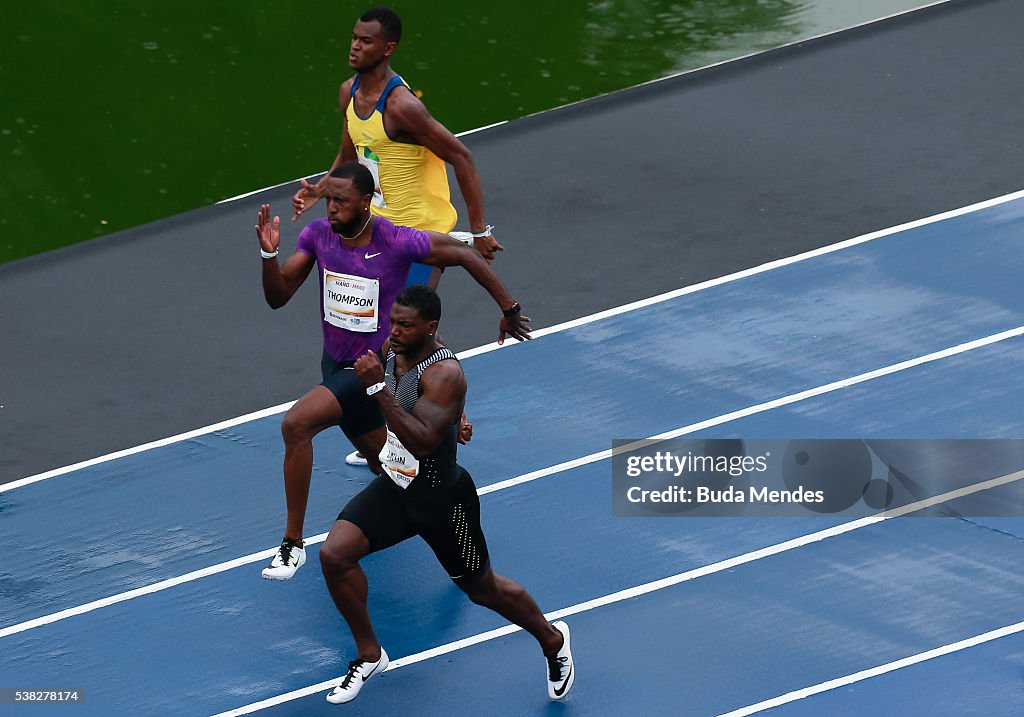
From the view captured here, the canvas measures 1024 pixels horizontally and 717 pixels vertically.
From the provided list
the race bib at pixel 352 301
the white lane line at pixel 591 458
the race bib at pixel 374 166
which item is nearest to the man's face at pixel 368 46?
the race bib at pixel 374 166

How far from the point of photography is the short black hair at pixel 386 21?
10500 mm

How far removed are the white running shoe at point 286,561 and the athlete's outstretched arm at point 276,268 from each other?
133 cm

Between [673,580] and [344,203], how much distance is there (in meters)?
2.72

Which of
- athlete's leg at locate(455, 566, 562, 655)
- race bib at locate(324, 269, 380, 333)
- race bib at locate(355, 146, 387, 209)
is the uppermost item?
race bib at locate(355, 146, 387, 209)

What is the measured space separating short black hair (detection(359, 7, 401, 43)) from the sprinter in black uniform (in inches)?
98.8

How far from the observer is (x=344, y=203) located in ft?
30.8

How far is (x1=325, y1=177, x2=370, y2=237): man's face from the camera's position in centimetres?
939

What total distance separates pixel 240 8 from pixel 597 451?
29.3 feet

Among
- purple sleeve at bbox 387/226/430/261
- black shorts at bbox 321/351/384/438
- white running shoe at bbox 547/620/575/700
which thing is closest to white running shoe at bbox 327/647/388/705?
white running shoe at bbox 547/620/575/700

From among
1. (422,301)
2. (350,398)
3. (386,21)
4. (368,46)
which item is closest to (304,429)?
(350,398)

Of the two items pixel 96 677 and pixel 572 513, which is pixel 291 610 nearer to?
pixel 96 677

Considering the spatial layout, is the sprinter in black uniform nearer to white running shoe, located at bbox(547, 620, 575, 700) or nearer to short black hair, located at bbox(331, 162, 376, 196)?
white running shoe, located at bbox(547, 620, 575, 700)

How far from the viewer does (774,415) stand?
11.4 metres

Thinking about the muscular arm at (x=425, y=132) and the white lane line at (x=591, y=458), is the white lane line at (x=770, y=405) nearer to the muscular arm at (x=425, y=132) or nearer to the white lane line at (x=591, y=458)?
the white lane line at (x=591, y=458)
